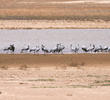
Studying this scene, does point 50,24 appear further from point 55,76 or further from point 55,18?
point 55,76

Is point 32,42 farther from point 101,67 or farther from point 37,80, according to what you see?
point 37,80

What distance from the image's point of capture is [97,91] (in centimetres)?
1378

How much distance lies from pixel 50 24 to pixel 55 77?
23322mm

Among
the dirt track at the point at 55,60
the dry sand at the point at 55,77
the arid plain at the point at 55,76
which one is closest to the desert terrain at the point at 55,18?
the dirt track at the point at 55,60

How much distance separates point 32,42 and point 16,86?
15463mm

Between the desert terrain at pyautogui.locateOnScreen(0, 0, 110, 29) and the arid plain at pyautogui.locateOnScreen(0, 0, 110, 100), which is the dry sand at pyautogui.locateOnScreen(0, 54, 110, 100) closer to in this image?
the arid plain at pyautogui.locateOnScreen(0, 0, 110, 100)

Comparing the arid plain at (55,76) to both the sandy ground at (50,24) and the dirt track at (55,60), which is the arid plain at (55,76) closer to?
the dirt track at (55,60)

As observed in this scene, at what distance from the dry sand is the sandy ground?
15.9m

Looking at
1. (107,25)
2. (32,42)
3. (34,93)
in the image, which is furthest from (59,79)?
(107,25)

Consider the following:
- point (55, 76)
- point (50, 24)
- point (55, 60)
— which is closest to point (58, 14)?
point (50, 24)

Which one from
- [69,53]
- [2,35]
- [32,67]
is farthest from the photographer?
[2,35]

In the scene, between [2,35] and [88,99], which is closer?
[88,99]

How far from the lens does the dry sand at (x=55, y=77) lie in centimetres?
1327

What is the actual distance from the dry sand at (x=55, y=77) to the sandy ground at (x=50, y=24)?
52.1 ft
